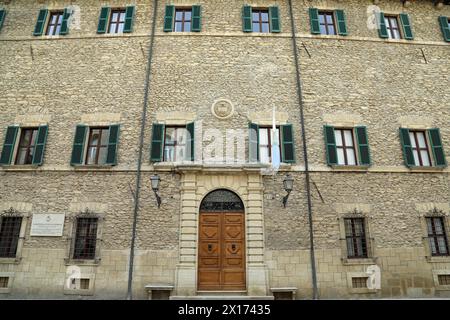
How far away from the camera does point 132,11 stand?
44.3 ft

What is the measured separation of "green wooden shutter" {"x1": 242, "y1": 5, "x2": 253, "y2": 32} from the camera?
1323 cm

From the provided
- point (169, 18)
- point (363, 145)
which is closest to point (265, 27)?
point (169, 18)

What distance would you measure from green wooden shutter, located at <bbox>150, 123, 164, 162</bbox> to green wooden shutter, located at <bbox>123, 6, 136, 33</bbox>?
4.74 m

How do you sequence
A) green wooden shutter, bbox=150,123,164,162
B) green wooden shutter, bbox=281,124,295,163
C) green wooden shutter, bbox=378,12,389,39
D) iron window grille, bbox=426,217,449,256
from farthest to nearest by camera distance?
green wooden shutter, bbox=378,12,389,39 → green wooden shutter, bbox=281,124,295,163 → green wooden shutter, bbox=150,123,164,162 → iron window grille, bbox=426,217,449,256

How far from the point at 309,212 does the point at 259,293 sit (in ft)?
10.5

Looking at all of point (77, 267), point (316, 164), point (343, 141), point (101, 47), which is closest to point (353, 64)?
point (343, 141)

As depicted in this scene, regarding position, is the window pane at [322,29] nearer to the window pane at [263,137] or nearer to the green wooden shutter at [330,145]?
the green wooden shutter at [330,145]

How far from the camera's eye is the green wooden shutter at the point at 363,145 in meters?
11.4

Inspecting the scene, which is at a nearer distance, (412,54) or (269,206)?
(269,206)

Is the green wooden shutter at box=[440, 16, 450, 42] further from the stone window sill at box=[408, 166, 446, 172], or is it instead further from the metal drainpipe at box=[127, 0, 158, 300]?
the metal drainpipe at box=[127, 0, 158, 300]

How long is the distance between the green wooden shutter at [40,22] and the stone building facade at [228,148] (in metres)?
0.12

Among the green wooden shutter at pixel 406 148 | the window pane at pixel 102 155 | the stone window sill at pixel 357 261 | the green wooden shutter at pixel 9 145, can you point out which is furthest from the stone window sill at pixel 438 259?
the green wooden shutter at pixel 9 145

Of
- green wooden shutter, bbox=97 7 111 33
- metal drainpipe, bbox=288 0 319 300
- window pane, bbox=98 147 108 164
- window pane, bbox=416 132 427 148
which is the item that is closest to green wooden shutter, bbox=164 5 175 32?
green wooden shutter, bbox=97 7 111 33

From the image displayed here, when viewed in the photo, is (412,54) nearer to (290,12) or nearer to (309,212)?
(290,12)
